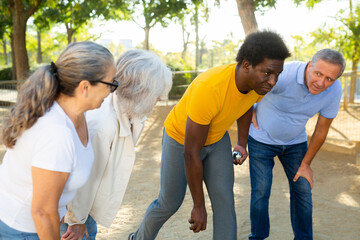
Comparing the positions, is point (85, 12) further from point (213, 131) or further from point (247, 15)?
point (213, 131)

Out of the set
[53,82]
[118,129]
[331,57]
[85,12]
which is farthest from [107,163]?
[85,12]

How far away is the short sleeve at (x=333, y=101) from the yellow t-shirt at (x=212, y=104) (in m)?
0.71

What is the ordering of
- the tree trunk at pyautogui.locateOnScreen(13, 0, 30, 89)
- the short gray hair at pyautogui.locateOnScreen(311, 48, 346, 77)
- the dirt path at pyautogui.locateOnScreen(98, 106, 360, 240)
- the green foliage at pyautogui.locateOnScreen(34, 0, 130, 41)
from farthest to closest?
the green foliage at pyautogui.locateOnScreen(34, 0, 130, 41) → the tree trunk at pyautogui.locateOnScreen(13, 0, 30, 89) → the dirt path at pyautogui.locateOnScreen(98, 106, 360, 240) → the short gray hair at pyautogui.locateOnScreen(311, 48, 346, 77)

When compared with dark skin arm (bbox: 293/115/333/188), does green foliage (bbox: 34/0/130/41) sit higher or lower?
higher

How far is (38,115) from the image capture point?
1.71 meters

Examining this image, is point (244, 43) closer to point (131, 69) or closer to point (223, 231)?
point (131, 69)

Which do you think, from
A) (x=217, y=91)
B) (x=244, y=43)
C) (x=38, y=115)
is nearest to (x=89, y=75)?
(x=38, y=115)

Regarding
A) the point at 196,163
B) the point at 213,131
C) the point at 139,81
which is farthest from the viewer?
the point at 213,131

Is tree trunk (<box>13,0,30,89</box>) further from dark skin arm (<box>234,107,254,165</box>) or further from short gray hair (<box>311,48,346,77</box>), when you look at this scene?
short gray hair (<box>311,48,346,77</box>)

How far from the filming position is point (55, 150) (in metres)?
1.63

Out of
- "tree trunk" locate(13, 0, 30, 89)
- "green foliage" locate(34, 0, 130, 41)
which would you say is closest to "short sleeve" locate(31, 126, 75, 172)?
"tree trunk" locate(13, 0, 30, 89)

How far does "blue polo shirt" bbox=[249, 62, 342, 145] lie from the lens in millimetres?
3244

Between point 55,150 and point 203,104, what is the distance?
1117 millimetres

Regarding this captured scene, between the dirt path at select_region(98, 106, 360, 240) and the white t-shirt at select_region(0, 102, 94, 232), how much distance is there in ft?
7.54
